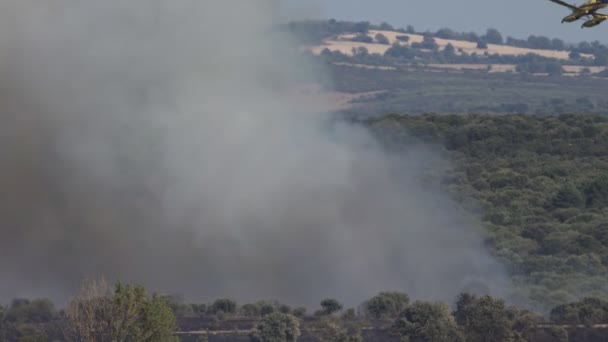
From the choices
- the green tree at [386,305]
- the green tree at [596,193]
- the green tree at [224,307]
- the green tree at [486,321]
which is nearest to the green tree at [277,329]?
the green tree at [386,305]

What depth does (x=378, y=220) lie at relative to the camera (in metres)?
78.1

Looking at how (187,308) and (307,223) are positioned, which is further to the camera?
(307,223)

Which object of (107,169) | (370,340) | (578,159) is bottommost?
(370,340)

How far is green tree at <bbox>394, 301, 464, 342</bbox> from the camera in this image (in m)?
58.1

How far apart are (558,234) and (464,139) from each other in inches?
1130

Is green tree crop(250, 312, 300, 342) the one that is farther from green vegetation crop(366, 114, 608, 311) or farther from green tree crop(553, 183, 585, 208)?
green tree crop(553, 183, 585, 208)

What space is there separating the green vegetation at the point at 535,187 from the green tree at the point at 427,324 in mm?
13038

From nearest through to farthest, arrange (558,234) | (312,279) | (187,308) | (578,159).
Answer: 1. (187,308)
2. (312,279)
3. (558,234)
4. (578,159)

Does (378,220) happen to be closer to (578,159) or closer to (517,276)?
(517,276)

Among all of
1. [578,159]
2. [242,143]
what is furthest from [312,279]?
[578,159]

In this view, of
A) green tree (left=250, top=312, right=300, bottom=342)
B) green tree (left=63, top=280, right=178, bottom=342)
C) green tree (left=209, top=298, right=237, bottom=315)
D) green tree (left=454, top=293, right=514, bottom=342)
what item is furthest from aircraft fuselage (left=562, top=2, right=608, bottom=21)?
green tree (left=209, top=298, right=237, bottom=315)

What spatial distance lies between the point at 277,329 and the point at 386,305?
20.0ft

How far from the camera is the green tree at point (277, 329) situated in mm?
61969

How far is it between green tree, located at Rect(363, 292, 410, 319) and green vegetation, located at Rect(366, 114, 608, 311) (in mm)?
7796
